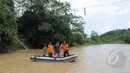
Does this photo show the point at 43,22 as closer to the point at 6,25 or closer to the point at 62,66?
the point at 6,25

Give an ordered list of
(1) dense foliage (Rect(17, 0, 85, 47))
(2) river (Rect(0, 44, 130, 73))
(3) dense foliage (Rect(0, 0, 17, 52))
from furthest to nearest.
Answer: (1) dense foliage (Rect(17, 0, 85, 47)) < (3) dense foliage (Rect(0, 0, 17, 52)) < (2) river (Rect(0, 44, 130, 73))

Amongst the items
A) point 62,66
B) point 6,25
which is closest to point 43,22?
point 6,25

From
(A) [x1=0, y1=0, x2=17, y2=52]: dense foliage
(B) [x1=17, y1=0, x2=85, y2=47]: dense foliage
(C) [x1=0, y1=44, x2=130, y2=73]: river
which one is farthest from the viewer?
(B) [x1=17, y1=0, x2=85, y2=47]: dense foliage

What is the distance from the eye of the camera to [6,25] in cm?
3234

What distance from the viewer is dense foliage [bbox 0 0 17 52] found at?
3167 cm

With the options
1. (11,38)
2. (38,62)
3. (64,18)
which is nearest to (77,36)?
(64,18)

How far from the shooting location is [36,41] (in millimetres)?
46188

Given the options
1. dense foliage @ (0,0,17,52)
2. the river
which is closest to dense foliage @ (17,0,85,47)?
dense foliage @ (0,0,17,52)

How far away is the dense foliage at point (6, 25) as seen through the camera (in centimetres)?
3167

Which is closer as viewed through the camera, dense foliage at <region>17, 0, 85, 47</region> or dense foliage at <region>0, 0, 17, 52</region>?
dense foliage at <region>0, 0, 17, 52</region>

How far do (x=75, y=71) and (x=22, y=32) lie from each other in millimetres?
31083

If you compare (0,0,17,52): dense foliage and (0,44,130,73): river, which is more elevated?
(0,0,17,52): dense foliage

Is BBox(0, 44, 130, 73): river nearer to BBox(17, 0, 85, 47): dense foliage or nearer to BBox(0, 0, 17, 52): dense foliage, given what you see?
BBox(0, 0, 17, 52): dense foliage

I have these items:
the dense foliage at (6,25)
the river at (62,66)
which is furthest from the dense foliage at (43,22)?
the river at (62,66)
